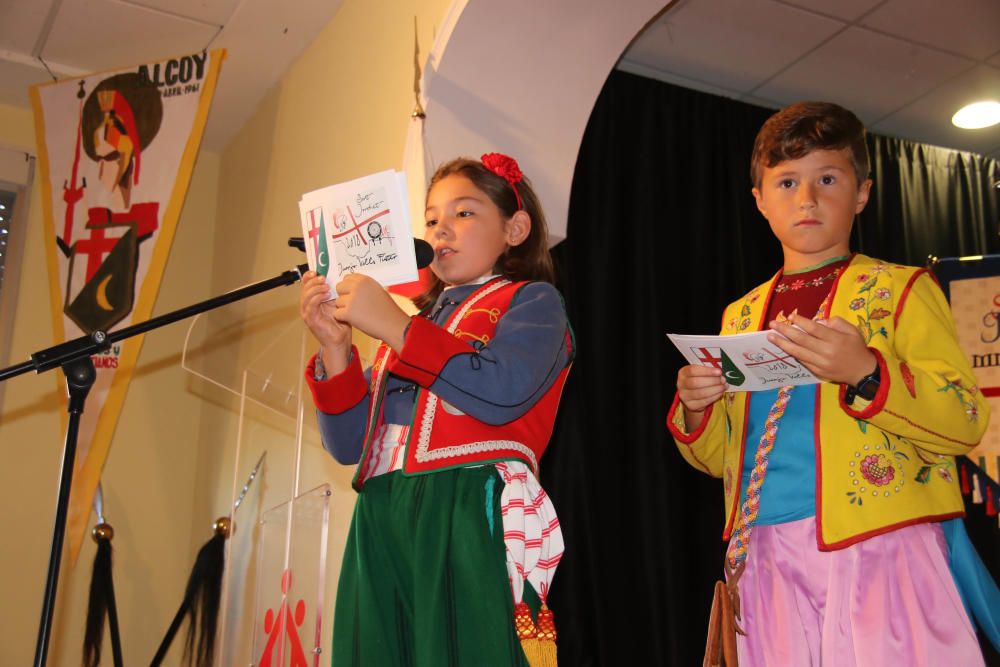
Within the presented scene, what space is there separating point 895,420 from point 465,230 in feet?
2.49

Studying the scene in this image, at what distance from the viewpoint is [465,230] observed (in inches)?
65.4

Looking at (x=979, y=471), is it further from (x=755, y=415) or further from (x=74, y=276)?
(x=74, y=276)

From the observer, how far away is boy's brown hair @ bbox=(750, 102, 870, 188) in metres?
1.54

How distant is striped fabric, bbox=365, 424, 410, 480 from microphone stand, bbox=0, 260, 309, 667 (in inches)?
11.5

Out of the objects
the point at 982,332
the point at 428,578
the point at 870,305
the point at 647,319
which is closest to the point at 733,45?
the point at 647,319

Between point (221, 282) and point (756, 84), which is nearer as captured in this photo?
point (756, 84)

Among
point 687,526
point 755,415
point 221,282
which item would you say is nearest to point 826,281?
point 755,415

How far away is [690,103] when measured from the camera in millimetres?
3766

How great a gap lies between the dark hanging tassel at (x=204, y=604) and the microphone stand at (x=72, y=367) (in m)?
1.42

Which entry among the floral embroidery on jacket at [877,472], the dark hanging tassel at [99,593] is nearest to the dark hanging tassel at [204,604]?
the dark hanging tassel at [99,593]

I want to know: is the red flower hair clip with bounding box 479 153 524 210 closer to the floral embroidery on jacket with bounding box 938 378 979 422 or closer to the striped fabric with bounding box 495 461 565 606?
the striped fabric with bounding box 495 461 565 606

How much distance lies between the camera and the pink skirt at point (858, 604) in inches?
48.6

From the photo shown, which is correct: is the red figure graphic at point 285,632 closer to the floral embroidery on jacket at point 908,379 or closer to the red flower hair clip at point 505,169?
the red flower hair clip at point 505,169

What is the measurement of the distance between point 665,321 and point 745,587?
2107mm
